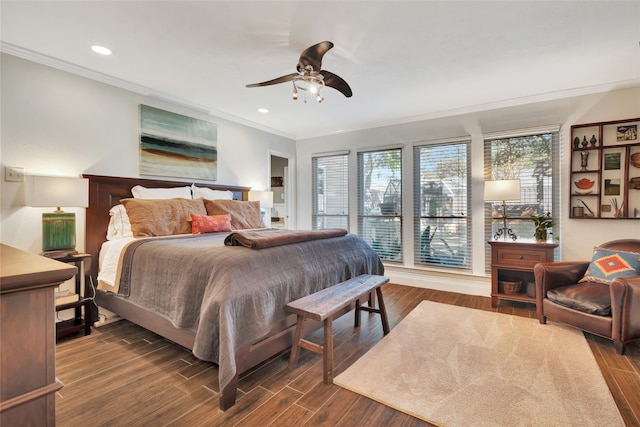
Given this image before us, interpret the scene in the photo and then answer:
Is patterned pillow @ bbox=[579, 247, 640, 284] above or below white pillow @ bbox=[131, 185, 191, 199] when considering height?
below

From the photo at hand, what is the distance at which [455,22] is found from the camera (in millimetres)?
2229

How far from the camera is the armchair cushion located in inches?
97.0

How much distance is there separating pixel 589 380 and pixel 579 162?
257 centimetres

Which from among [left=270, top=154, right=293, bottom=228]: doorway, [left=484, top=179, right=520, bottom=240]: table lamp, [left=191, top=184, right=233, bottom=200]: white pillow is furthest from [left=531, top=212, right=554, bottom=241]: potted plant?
[left=270, top=154, right=293, bottom=228]: doorway

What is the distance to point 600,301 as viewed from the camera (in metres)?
2.48

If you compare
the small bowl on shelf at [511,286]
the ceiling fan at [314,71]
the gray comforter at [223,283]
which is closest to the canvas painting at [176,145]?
the gray comforter at [223,283]

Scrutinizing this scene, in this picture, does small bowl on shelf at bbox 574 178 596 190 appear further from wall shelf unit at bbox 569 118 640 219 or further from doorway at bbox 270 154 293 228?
doorway at bbox 270 154 293 228

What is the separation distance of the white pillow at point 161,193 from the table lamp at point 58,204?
584 millimetres

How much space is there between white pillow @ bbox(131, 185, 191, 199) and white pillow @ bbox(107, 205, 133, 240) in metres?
0.26

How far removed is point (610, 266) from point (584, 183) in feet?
3.84

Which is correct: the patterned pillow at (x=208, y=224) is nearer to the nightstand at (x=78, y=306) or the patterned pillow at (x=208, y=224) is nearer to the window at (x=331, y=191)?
the nightstand at (x=78, y=306)

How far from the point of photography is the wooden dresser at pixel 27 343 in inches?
21.9

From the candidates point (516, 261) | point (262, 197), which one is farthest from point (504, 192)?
point (262, 197)

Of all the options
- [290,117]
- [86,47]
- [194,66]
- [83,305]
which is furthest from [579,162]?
[83,305]
